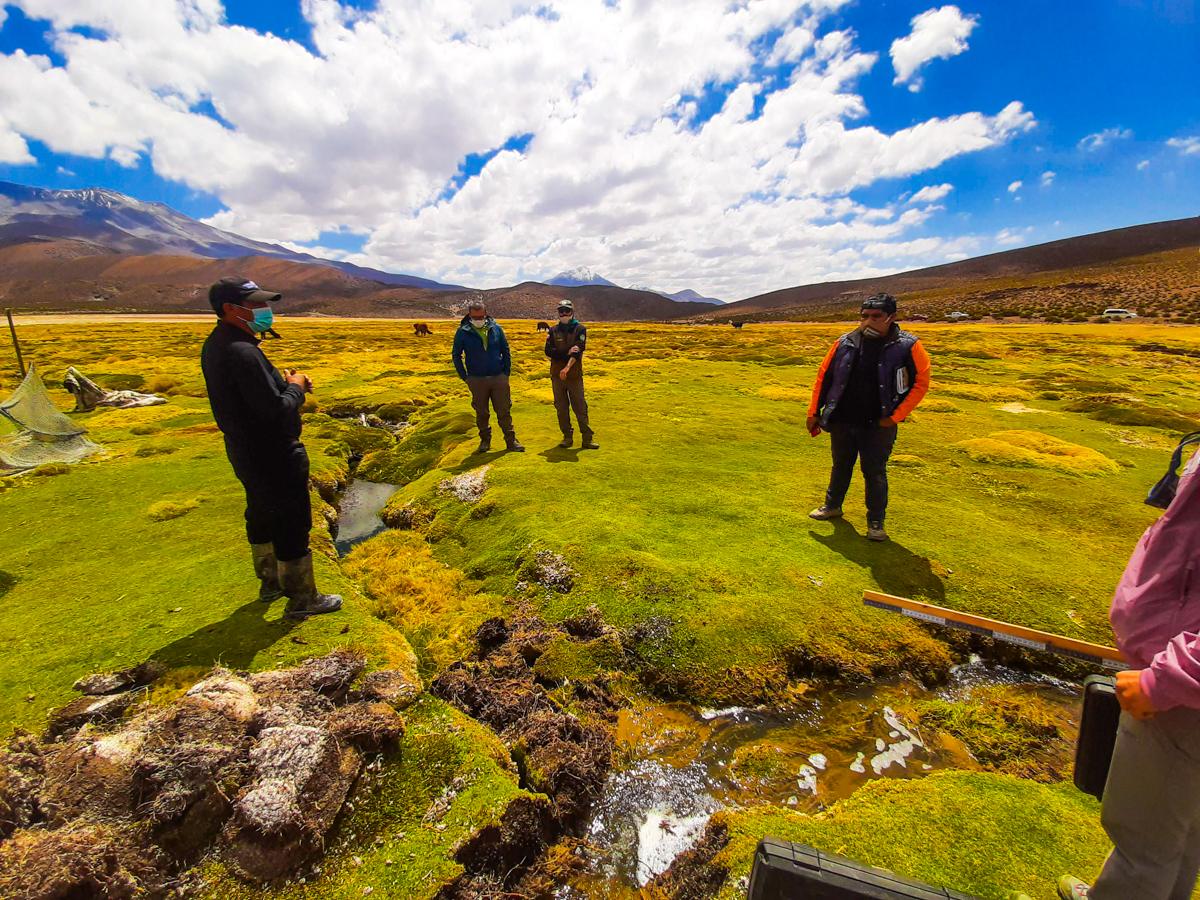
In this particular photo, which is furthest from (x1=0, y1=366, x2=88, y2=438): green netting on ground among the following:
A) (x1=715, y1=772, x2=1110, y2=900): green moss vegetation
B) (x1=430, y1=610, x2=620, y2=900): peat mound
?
(x1=715, y1=772, x2=1110, y2=900): green moss vegetation

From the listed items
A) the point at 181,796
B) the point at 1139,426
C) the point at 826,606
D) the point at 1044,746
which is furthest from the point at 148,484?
the point at 1139,426

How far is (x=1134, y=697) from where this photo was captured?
2.11m

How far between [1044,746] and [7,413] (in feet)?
56.3

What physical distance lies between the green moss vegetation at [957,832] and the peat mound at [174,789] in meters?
2.68

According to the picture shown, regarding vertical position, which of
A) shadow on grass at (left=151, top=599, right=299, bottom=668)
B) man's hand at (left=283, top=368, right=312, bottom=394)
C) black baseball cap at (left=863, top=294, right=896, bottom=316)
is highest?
black baseball cap at (left=863, top=294, right=896, bottom=316)

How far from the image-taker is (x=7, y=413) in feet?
32.6

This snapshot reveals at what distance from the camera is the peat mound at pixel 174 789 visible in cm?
258

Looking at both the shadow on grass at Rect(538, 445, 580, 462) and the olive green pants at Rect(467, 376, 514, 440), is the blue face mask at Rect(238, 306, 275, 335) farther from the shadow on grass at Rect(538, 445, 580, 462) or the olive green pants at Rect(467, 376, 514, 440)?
the shadow on grass at Rect(538, 445, 580, 462)

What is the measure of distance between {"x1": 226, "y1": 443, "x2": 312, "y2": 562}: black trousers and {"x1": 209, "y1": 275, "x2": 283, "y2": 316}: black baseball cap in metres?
1.46

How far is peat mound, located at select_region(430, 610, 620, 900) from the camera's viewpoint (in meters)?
3.20

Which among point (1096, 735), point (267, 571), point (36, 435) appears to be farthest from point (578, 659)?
point (36, 435)

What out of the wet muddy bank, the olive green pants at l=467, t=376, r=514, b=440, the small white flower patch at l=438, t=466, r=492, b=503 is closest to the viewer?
the wet muddy bank

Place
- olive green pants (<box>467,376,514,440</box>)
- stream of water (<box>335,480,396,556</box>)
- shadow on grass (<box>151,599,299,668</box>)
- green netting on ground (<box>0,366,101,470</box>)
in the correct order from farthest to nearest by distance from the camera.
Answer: olive green pants (<box>467,376,514,440</box>)
green netting on ground (<box>0,366,101,470</box>)
stream of water (<box>335,480,396,556</box>)
shadow on grass (<box>151,599,299,668</box>)

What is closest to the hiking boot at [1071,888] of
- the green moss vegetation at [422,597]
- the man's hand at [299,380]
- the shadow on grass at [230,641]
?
the green moss vegetation at [422,597]
